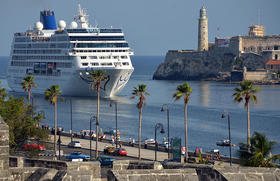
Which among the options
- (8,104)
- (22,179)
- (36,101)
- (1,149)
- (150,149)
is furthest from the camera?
(36,101)

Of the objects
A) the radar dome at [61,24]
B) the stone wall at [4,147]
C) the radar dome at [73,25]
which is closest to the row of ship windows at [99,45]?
the radar dome at [73,25]

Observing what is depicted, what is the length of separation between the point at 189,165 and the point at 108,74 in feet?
346

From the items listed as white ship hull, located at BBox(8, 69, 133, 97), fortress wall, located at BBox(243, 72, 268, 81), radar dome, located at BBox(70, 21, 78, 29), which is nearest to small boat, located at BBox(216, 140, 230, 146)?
white ship hull, located at BBox(8, 69, 133, 97)

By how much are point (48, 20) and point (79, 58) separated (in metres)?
37.9

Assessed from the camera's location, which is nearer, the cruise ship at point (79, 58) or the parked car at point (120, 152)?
the parked car at point (120, 152)

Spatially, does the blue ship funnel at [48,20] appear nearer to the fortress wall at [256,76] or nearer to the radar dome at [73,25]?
the radar dome at [73,25]

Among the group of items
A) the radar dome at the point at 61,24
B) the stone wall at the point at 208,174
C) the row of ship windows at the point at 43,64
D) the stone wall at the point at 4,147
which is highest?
the radar dome at the point at 61,24

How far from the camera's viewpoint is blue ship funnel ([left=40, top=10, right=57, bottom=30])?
152000 mm

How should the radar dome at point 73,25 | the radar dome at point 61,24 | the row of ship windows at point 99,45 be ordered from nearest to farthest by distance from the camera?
the row of ship windows at point 99,45
the radar dome at point 73,25
the radar dome at point 61,24

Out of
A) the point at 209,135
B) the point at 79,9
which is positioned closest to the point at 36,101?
the point at 79,9

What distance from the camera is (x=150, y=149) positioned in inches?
2400

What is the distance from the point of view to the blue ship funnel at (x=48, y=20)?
5984 inches

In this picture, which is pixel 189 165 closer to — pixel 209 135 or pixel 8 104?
pixel 8 104

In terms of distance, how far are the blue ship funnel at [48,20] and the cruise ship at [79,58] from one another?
13349 millimetres
